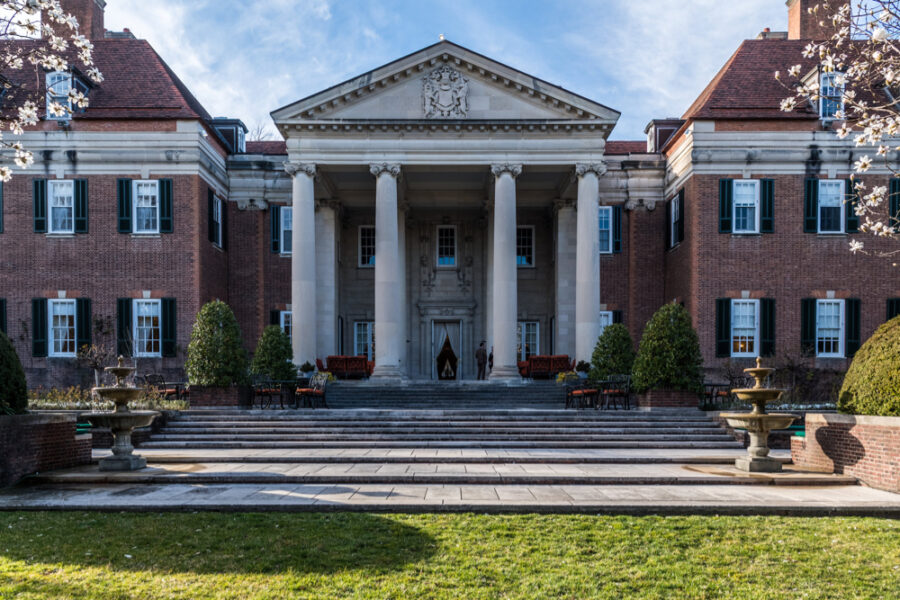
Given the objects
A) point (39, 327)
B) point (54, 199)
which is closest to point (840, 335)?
point (39, 327)

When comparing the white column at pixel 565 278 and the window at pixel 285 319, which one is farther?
the window at pixel 285 319

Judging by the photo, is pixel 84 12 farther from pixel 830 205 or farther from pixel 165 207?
pixel 830 205

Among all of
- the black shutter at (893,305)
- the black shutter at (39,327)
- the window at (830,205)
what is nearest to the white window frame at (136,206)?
the black shutter at (39,327)

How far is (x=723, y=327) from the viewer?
1028 inches

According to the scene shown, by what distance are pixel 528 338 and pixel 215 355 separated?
653 inches

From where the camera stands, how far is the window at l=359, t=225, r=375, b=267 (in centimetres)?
3262

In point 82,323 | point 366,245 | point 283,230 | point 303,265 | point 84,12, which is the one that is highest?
point 84,12

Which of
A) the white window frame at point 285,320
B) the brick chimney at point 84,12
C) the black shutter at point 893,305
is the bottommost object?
the white window frame at point 285,320

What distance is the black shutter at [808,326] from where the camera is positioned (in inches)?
1025

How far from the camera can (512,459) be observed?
13578mm

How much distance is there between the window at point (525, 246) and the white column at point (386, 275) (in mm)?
8690

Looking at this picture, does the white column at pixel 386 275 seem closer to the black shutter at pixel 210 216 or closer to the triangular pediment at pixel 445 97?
the triangular pediment at pixel 445 97

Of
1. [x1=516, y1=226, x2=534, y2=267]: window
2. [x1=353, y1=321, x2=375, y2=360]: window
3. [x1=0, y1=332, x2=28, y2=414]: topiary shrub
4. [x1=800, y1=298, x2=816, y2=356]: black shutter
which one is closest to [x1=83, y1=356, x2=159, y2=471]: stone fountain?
[x1=0, y1=332, x2=28, y2=414]: topiary shrub

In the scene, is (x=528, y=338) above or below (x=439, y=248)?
below
